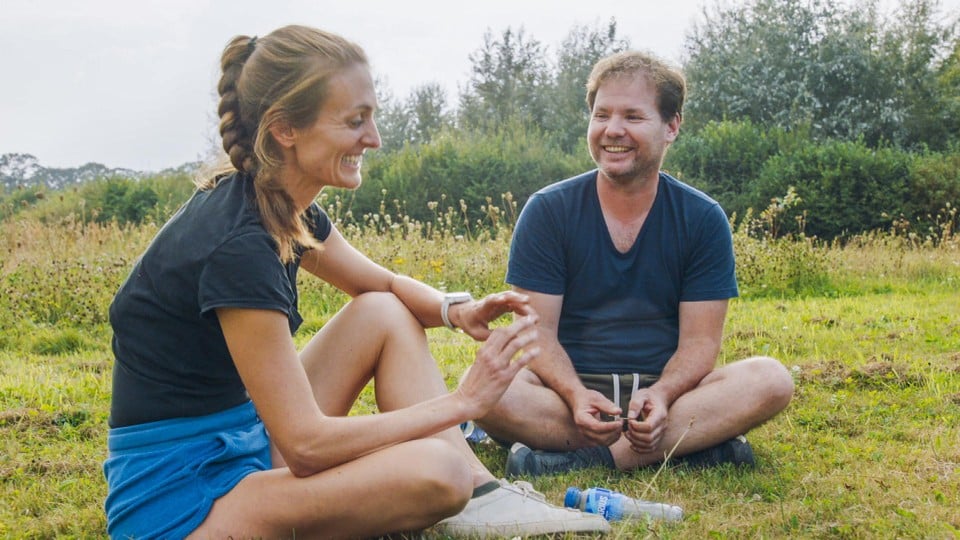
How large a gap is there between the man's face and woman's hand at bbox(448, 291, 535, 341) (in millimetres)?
1167

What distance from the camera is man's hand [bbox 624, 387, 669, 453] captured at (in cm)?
375

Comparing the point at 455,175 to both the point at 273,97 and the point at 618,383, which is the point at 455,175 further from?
the point at 273,97

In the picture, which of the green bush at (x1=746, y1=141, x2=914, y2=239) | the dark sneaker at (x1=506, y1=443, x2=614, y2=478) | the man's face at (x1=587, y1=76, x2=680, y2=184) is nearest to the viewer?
the dark sneaker at (x1=506, y1=443, x2=614, y2=478)

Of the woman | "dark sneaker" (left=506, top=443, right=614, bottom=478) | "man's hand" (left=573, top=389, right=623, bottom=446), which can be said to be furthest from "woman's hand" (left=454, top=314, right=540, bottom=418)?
"dark sneaker" (left=506, top=443, right=614, bottom=478)

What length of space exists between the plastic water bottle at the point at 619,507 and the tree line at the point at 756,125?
9833 millimetres

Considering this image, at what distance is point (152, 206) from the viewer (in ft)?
67.5

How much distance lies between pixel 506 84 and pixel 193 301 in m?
30.1

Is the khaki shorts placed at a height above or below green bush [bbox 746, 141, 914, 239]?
above

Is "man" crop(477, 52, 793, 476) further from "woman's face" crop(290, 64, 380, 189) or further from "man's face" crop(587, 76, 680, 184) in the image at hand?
"woman's face" crop(290, 64, 380, 189)

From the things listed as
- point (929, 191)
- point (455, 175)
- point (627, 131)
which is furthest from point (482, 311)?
point (929, 191)

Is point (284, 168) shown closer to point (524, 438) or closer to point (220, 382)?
point (220, 382)

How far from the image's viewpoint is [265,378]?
8.24 ft

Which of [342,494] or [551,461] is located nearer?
[342,494]

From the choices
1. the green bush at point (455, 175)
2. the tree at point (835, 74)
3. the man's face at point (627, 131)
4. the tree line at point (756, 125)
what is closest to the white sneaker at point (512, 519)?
the man's face at point (627, 131)
